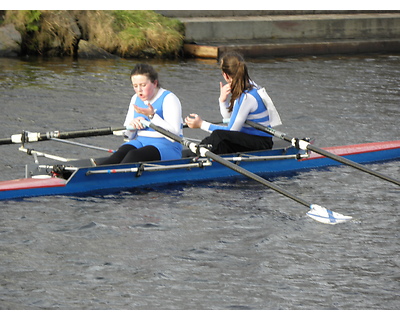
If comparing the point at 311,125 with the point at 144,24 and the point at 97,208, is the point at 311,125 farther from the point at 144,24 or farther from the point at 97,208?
the point at 144,24

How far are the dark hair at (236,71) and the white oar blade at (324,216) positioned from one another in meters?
2.00

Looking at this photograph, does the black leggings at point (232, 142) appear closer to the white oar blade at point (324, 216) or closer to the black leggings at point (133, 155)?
the black leggings at point (133, 155)

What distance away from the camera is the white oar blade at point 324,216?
23.8ft

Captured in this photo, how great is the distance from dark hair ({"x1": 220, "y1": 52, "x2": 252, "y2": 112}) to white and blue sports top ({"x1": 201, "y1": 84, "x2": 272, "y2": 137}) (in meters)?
0.07

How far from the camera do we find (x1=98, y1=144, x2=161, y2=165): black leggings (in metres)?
8.31

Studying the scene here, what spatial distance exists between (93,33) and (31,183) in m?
10.4

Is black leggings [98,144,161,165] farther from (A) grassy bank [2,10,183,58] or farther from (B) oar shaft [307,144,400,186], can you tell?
(A) grassy bank [2,10,183,58]

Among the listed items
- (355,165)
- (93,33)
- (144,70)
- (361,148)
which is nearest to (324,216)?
(355,165)

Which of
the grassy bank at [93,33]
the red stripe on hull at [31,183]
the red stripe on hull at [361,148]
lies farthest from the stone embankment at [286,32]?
the red stripe on hull at [31,183]

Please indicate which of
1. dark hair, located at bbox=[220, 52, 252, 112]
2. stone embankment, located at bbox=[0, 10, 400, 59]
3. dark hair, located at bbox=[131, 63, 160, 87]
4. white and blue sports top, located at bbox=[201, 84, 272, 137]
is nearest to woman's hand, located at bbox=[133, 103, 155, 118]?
dark hair, located at bbox=[131, 63, 160, 87]

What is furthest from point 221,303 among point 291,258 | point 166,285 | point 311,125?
point 311,125

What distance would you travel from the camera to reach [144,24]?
A: 1805 centimetres

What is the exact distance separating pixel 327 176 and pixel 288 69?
8007mm

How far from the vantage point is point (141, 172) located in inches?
330
